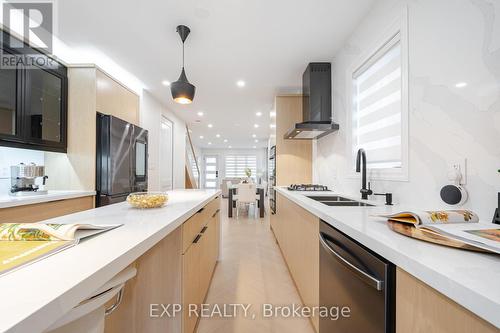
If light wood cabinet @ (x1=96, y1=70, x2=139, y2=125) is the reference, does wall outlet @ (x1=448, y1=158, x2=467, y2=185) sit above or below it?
below

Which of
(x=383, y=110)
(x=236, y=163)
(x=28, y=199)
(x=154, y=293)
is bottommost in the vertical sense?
(x=154, y=293)

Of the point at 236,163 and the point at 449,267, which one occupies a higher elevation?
the point at 236,163

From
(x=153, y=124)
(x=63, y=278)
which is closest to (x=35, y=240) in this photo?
(x=63, y=278)

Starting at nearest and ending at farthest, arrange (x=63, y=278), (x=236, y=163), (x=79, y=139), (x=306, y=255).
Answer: (x=63, y=278) → (x=306, y=255) → (x=79, y=139) → (x=236, y=163)

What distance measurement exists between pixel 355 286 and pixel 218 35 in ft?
8.00

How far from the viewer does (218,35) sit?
7.28 feet

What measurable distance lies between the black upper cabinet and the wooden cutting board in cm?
301

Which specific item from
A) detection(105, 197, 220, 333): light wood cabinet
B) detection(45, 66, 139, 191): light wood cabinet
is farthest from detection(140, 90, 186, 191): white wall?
detection(105, 197, 220, 333): light wood cabinet

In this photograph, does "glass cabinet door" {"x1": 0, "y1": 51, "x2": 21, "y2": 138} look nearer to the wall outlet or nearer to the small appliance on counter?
the small appliance on counter

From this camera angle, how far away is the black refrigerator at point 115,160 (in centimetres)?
257

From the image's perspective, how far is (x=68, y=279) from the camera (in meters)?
0.43

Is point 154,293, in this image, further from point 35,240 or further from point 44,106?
point 44,106

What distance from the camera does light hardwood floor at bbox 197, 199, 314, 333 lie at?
1.54 m

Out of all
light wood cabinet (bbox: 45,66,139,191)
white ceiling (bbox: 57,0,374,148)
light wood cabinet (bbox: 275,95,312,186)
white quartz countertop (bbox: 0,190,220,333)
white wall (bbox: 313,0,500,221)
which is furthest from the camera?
light wood cabinet (bbox: 275,95,312,186)
